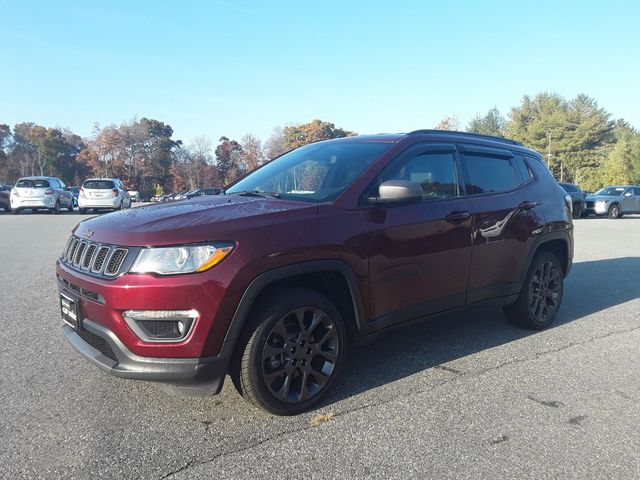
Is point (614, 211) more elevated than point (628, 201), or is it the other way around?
point (628, 201)

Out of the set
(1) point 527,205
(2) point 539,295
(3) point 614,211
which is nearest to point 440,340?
(2) point 539,295

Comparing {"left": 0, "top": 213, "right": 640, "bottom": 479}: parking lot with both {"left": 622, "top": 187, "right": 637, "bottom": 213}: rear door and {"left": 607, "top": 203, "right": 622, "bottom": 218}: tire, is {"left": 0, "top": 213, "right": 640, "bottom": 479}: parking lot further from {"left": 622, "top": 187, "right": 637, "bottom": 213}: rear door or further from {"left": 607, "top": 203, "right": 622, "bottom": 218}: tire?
{"left": 622, "top": 187, "right": 637, "bottom": 213}: rear door

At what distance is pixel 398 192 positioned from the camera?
3.28 m

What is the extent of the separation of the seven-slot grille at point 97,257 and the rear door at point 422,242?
1568mm

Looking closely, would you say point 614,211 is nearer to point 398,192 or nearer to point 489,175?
point 489,175

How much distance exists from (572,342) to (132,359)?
3.83 metres

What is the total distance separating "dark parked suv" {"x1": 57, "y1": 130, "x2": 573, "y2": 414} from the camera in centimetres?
271

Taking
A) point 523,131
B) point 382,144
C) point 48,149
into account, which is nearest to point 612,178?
point 523,131

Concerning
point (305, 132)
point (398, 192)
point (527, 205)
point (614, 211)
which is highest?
point (305, 132)

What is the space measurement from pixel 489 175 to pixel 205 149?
65.1 metres

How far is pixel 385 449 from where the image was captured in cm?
268

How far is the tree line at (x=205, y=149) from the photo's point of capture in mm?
64625

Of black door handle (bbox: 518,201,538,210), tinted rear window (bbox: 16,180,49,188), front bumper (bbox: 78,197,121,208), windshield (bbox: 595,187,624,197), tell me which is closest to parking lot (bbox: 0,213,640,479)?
black door handle (bbox: 518,201,538,210)

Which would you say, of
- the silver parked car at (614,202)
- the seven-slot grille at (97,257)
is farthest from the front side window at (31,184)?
the silver parked car at (614,202)
